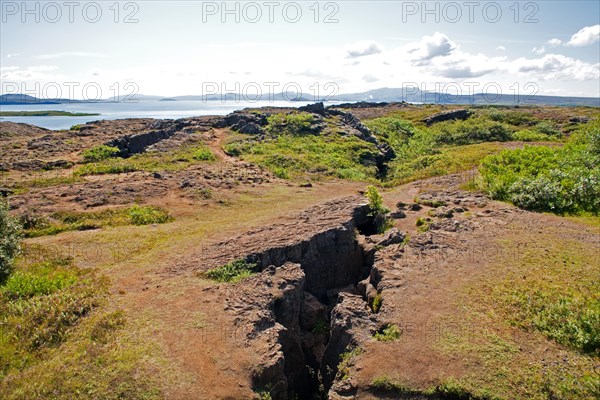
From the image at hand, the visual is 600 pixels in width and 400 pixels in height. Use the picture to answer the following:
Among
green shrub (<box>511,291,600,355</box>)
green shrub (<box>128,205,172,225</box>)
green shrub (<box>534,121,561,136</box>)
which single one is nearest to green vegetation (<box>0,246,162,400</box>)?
green shrub (<box>128,205,172,225</box>)

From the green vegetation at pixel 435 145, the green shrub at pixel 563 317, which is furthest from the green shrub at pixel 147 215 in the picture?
the green vegetation at pixel 435 145

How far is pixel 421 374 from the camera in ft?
46.9

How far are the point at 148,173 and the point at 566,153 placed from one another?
46.3m

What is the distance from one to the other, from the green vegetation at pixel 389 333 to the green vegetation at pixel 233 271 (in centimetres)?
758

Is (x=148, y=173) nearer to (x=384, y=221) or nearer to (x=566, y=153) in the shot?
(x=384, y=221)

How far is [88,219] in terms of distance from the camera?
3053 cm

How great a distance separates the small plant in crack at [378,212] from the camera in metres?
29.8

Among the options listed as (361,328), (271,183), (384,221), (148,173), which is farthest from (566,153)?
(148,173)

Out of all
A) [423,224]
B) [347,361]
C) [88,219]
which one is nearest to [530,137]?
[423,224]

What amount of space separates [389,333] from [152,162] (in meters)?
44.9

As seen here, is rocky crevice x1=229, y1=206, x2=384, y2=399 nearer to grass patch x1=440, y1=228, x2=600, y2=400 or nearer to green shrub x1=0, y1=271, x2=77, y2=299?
grass patch x1=440, y1=228, x2=600, y2=400

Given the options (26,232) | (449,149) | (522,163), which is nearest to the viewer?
(26,232)

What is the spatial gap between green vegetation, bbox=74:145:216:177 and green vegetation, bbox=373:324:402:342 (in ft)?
123

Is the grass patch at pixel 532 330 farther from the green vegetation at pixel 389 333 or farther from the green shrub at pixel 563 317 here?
the green vegetation at pixel 389 333
